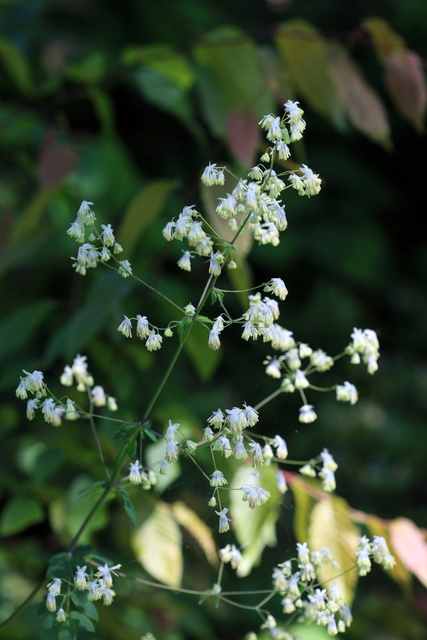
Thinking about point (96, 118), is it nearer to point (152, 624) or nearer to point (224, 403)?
point (224, 403)

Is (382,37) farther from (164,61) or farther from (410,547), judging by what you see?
(410,547)

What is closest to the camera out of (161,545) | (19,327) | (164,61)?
(161,545)

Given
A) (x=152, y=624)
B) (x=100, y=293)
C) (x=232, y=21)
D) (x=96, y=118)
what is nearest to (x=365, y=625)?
(x=152, y=624)

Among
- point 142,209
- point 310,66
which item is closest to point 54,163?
point 142,209

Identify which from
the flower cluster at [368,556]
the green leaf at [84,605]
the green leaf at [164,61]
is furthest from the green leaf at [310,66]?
the green leaf at [84,605]

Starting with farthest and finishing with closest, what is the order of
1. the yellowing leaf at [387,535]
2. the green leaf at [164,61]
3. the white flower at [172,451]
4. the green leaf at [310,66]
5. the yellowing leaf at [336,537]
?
the green leaf at [164,61]
the green leaf at [310,66]
the yellowing leaf at [387,535]
the yellowing leaf at [336,537]
the white flower at [172,451]

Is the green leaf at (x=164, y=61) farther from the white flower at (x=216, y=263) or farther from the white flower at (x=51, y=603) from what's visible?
the white flower at (x=51, y=603)
